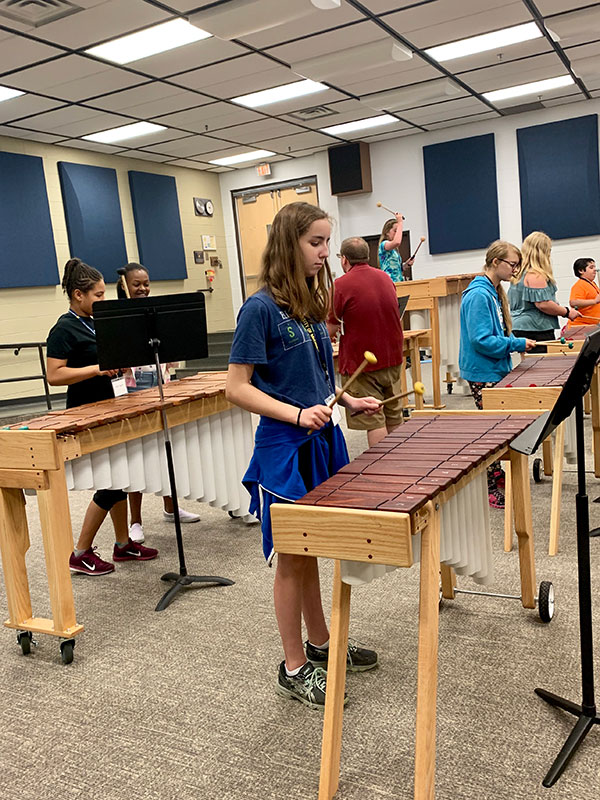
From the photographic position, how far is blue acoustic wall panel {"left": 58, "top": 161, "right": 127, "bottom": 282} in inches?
349

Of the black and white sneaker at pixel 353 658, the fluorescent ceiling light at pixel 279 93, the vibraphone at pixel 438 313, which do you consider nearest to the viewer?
the black and white sneaker at pixel 353 658

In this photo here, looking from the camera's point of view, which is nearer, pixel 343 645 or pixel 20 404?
pixel 343 645

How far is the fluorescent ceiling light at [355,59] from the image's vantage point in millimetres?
6289

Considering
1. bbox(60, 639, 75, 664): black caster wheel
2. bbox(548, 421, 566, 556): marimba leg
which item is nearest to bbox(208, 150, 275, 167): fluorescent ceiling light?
bbox(548, 421, 566, 556): marimba leg

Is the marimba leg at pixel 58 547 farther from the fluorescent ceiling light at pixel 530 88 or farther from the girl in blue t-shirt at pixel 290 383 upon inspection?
the fluorescent ceiling light at pixel 530 88

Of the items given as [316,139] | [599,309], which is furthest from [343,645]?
[316,139]

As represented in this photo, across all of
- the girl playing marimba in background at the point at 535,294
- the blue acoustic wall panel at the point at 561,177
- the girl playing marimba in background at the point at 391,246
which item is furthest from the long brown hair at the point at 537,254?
the blue acoustic wall panel at the point at 561,177

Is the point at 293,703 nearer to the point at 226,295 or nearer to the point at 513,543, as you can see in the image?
the point at 513,543

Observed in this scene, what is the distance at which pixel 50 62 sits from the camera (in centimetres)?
601

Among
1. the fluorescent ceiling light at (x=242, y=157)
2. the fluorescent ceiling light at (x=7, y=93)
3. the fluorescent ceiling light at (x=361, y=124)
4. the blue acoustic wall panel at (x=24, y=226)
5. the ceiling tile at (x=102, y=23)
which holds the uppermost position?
the ceiling tile at (x=102, y=23)

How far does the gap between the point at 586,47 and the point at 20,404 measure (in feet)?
23.5

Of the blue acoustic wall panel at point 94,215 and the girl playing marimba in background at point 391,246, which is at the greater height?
the blue acoustic wall panel at point 94,215

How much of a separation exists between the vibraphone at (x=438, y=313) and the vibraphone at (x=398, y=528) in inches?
189

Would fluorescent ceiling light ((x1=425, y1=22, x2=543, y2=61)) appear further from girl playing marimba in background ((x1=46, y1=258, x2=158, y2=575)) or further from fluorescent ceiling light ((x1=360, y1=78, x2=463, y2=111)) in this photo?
girl playing marimba in background ((x1=46, y1=258, x2=158, y2=575))
